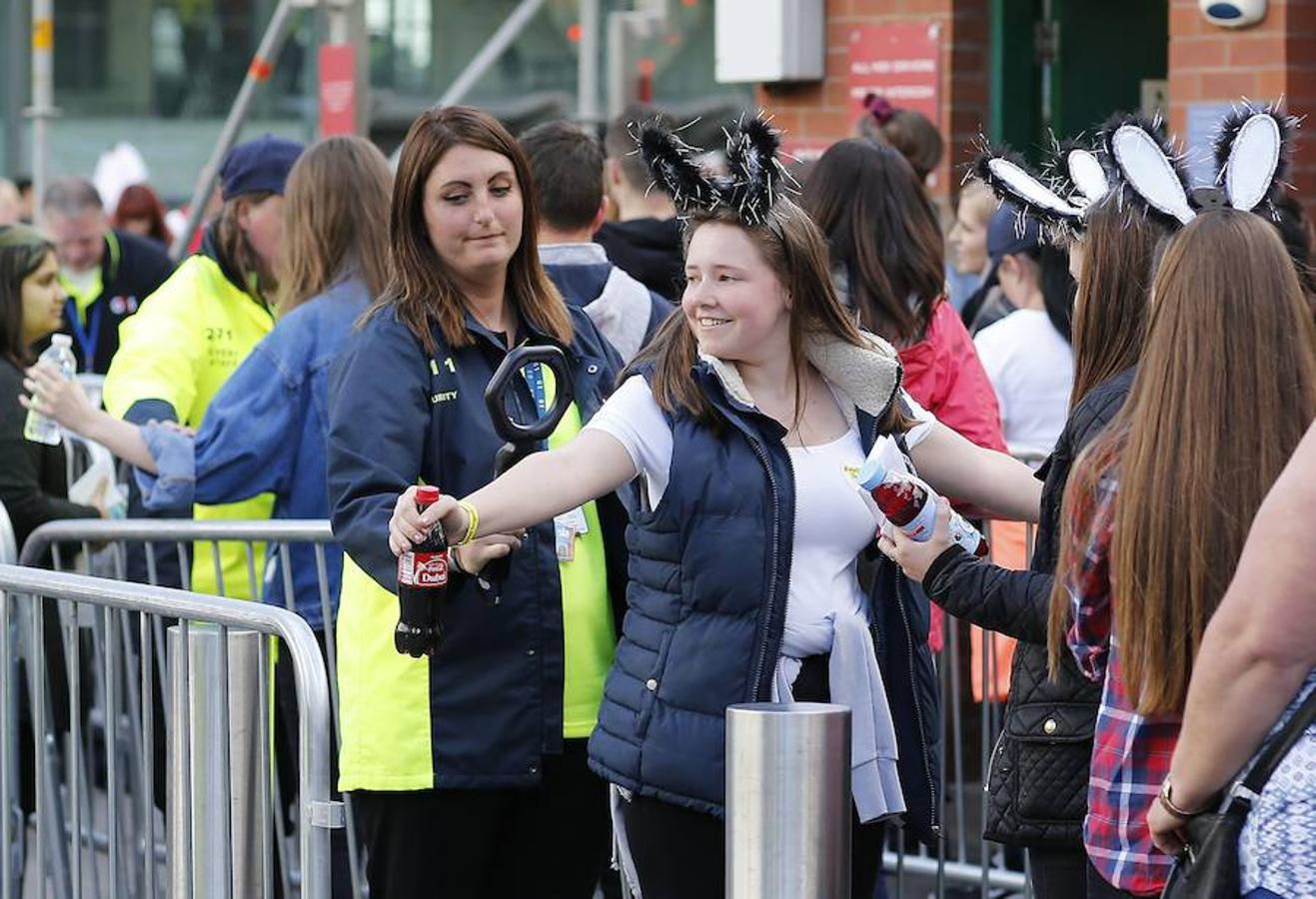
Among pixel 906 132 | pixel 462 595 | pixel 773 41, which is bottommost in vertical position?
pixel 462 595

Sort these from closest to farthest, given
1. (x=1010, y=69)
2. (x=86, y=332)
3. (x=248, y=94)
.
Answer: (x=1010, y=69) < (x=86, y=332) < (x=248, y=94)

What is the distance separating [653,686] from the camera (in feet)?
12.3

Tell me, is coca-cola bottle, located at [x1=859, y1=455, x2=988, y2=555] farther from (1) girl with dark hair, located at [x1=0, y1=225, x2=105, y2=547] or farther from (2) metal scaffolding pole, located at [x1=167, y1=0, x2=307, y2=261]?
(2) metal scaffolding pole, located at [x1=167, y1=0, x2=307, y2=261]

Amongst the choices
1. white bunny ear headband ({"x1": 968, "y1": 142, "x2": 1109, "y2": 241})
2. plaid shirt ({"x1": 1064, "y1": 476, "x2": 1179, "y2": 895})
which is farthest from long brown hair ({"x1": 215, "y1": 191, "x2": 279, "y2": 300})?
plaid shirt ({"x1": 1064, "y1": 476, "x2": 1179, "y2": 895})

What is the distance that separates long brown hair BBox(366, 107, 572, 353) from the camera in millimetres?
4227

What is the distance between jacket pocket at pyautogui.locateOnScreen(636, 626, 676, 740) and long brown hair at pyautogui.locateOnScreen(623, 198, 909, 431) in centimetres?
38

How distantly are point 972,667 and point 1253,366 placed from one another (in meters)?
3.19

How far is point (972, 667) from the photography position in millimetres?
6242

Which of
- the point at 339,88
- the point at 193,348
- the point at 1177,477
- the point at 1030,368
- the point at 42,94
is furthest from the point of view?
the point at 42,94

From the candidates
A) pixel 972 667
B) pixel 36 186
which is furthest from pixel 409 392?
pixel 36 186

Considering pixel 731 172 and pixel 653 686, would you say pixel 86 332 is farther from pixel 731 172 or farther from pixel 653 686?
pixel 653 686

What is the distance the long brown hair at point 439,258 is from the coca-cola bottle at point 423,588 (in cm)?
57

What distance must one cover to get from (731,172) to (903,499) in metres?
0.68

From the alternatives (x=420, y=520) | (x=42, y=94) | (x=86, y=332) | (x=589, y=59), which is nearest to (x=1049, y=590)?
(x=420, y=520)
